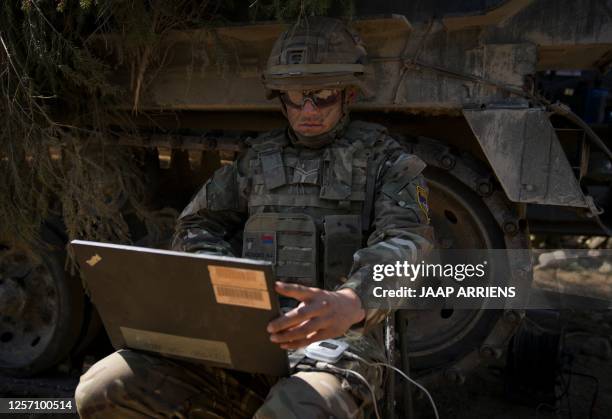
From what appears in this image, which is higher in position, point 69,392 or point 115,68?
point 115,68

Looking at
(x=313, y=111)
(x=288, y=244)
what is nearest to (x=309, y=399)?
(x=288, y=244)

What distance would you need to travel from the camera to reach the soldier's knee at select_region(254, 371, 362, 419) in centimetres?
197

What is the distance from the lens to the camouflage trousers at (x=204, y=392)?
6.57ft

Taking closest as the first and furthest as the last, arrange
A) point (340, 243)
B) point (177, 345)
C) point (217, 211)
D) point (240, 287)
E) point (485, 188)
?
point (240, 287), point (177, 345), point (340, 243), point (217, 211), point (485, 188)

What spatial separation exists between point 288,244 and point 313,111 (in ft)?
1.71

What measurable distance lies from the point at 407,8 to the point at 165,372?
6.40 feet

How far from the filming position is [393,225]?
243 centimetres

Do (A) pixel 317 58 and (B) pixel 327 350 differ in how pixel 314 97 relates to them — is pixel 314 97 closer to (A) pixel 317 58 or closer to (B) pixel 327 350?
(A) pixel 317 58

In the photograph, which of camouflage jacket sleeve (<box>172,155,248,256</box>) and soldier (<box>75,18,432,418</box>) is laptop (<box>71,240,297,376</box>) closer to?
soldier (<box>75,18,432,418</box>)

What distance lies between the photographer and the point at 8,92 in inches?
126

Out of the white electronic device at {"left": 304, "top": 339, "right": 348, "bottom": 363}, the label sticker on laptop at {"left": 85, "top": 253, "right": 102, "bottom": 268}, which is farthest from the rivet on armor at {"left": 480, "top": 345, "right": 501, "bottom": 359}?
the label sticker on laptop at {"left": 85, "top": 253, "right": 102, "bottom": 268}

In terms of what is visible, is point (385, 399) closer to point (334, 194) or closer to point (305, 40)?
point (334, 194)

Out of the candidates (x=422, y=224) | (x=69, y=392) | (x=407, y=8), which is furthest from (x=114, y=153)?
(x=422, y=224)

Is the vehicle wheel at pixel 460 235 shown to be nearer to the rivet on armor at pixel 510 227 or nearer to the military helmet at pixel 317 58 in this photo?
the rivet on armor at pixel 510 227
